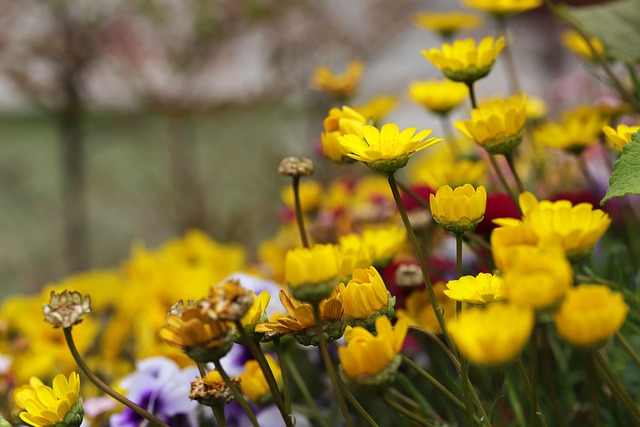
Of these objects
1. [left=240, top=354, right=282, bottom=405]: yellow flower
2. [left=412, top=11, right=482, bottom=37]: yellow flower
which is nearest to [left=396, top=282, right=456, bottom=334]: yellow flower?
[left=240, top=354, right=282, bottom=405]: yellow flower

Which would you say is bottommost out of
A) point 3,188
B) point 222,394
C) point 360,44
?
point 3,188

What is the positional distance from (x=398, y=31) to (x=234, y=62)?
818mm

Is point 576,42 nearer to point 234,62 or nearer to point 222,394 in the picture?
point 222,394

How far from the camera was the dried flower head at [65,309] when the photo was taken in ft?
1.03

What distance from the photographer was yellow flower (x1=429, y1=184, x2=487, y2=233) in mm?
327

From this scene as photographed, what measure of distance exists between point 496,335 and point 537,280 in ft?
0.07

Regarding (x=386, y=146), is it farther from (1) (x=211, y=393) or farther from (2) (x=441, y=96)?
(2) (x=441, y=96)

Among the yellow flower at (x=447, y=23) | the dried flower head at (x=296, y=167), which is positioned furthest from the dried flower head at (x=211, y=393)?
the yellow flower at (x=447, y=23)

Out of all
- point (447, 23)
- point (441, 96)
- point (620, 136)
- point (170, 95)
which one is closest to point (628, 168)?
point (620, 136)

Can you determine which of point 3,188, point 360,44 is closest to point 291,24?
point 360,44

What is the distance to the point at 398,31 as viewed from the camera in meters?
2.86

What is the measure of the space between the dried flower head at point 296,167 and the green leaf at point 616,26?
11.0 inches

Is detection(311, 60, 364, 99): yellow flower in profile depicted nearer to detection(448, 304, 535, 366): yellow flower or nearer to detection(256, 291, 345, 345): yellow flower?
detection(256, 291, 345, 345): yellow flower

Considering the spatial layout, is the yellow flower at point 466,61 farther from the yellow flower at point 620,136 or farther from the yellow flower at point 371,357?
the yellow flower at point 371,357
